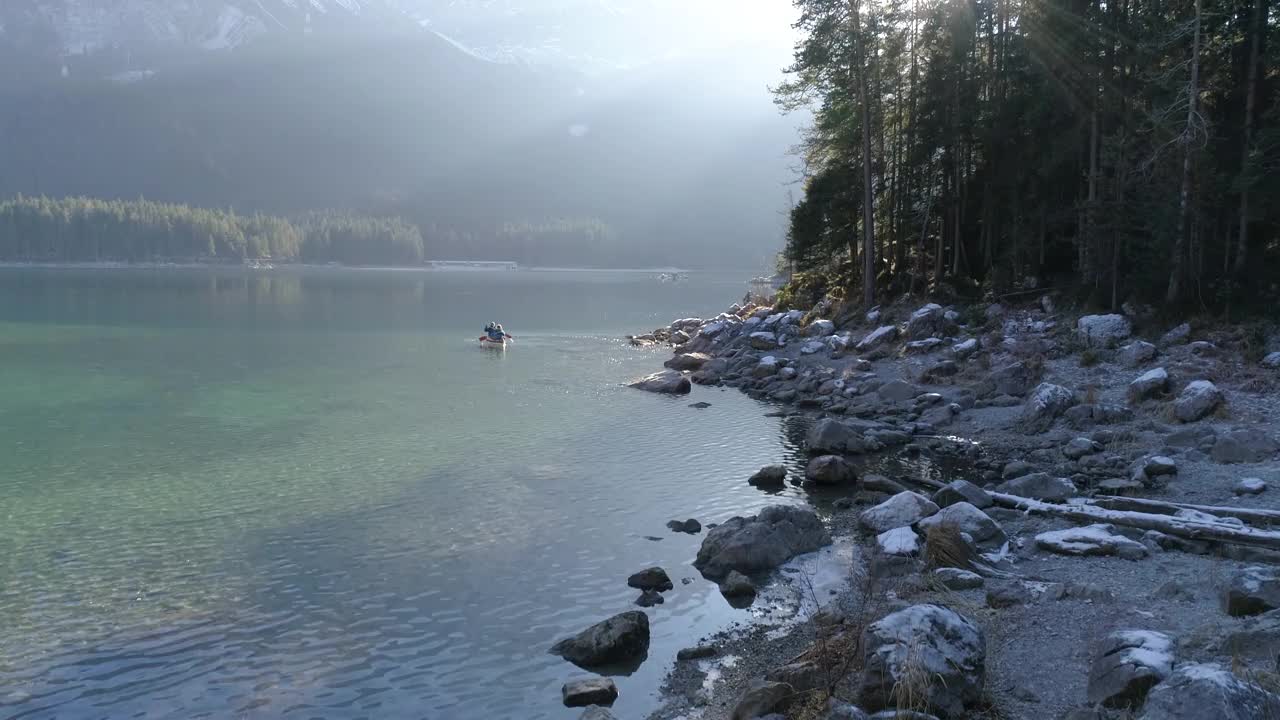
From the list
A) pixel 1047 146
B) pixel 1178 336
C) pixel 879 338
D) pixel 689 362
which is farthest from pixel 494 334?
pixel 1178 336

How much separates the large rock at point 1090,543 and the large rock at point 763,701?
22.8 ft

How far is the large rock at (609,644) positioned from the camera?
12.2 metres

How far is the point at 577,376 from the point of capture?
42.5 metres

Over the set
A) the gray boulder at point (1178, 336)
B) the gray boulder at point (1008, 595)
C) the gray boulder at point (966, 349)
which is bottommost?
the gray boulder at point (1008, 595)

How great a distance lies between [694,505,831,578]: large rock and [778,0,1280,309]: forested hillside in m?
18.8

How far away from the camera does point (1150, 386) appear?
23.1 m

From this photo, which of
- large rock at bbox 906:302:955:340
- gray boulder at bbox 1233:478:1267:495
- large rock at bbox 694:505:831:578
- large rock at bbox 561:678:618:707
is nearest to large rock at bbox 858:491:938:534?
large rock at bbox 694:505:831:578

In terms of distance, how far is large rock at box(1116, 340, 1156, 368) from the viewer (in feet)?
85.5

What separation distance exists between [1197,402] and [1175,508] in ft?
24.1

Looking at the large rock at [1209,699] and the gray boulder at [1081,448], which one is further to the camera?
the gray boulder at [1081,448]

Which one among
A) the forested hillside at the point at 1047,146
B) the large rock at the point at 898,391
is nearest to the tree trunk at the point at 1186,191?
the forested hillside at the point at 1047,146

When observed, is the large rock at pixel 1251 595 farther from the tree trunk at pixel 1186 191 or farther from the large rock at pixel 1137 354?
the tree trunk at pixel 1186 191

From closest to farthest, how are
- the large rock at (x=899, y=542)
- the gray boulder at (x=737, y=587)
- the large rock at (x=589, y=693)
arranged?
the large rock at (x=589, y=693)
the gray boulder at (x=737, y=587)
the large rock at (x=899, y=542)

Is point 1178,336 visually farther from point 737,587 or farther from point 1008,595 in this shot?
point 737,587
